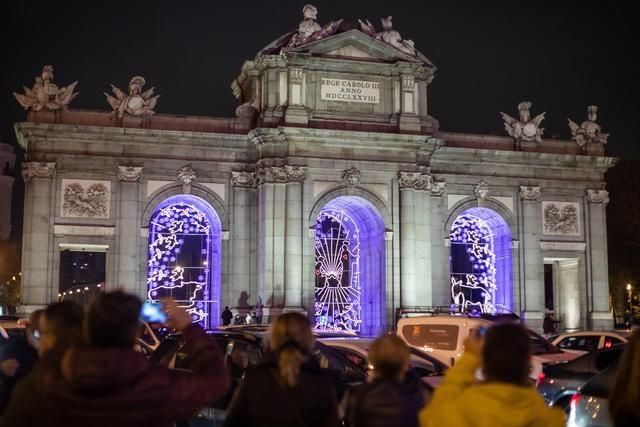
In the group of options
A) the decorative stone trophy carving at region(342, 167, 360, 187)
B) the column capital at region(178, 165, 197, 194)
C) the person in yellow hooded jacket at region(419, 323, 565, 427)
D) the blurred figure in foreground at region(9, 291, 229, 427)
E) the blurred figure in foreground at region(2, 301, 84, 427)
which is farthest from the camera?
the column capital at region(178, 165, 197, 194)

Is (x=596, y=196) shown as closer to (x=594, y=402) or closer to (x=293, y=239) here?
(x=293, y=239)

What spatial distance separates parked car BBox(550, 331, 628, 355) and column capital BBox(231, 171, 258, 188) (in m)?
14.6

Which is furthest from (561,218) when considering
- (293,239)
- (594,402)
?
(594,402)

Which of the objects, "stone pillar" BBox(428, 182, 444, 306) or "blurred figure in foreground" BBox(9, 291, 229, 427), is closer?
"blurred figure in foreground" BBox(9, 291, 229, 427)

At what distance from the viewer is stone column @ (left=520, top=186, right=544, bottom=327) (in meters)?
39.1

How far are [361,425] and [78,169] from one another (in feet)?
97.8

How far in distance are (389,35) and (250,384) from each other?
31652 mm

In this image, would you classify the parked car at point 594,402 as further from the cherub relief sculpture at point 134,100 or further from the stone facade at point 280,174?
the cherub relief sculpture at point 134,100

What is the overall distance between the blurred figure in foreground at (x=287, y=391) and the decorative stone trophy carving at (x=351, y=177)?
29.0 m

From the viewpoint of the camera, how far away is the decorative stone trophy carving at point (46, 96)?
3466 centimetres

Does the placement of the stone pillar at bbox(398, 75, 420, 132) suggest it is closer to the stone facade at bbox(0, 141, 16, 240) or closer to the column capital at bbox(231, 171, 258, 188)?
the column capital at bbox(231, 171, 258, 188)

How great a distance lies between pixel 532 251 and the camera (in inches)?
1553

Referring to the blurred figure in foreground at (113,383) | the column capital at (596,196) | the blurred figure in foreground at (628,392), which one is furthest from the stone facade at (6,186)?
the blurred figure in foreground at (628,392)

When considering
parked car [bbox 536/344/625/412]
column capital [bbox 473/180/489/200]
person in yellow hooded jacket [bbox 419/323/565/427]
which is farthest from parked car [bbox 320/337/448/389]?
column capital [bbox 473/180/489/200]
